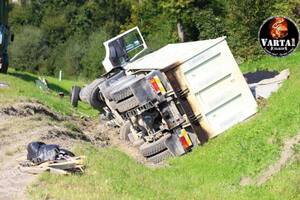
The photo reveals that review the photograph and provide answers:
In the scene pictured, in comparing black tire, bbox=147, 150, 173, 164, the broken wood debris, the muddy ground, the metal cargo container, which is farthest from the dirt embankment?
the metal cargo container

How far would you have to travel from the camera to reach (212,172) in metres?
10.8

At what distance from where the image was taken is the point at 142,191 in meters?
8.96

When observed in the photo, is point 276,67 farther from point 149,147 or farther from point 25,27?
point 25,27

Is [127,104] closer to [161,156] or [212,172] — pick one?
[161,156]

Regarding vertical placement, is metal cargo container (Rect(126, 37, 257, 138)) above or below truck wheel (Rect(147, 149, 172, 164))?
above

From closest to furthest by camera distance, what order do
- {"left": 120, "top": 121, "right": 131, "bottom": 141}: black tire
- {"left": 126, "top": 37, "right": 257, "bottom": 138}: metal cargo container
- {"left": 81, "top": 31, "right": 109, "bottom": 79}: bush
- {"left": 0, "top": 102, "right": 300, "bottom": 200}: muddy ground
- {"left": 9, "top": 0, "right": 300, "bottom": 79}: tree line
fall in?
{"left": 0, "top": 102, "right": 300, "bottom": 200}: muddy ground, {"left": 126, "top": 37, "right": 257, "bottom": 138}: metal cargo container, {"left": 120, "top": 121, "right": 131, "bottom": 141}: black tire, {"left": 9, "top": 0, "right": 300, "bottom": 79}: tree line, {"left": 81, "top": 31, "right": 109, "bottom": 79}: bush

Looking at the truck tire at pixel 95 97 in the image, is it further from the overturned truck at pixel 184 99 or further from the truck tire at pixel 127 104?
the truck tire at pixel 127 104

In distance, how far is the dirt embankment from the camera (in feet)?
29.7

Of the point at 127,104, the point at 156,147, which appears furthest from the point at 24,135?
the point at 156,147

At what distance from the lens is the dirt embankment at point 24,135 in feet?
29.7

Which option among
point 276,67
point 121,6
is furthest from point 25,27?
point 276,67

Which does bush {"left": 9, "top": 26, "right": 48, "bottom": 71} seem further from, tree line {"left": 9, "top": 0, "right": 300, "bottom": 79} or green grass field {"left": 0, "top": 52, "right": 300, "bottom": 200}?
green grass field {"left": 0, "top": 52, "right": 300, "bottom": 200}

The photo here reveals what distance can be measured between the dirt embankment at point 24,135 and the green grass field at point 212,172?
0.39 metres

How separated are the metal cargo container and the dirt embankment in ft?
7.87
